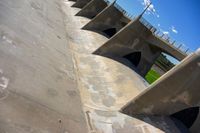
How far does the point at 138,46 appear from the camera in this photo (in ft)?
41.7

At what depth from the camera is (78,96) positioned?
625 cm

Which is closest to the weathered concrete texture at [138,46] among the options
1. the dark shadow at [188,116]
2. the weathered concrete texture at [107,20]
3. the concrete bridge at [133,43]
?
the concrete bridge at [133,43]

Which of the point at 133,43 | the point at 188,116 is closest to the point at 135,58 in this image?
the point at 133,43

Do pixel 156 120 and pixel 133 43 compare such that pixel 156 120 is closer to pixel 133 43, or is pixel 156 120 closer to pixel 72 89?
pixel 72 89

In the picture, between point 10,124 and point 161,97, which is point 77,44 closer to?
point 161,97

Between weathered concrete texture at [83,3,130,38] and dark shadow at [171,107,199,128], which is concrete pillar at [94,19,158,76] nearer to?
weathered concrete texture at [83,3,130,38]

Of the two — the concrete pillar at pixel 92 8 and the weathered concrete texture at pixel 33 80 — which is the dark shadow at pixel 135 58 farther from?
the concrete pillar at pixel 92 8

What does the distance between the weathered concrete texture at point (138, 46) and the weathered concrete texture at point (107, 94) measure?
765mm

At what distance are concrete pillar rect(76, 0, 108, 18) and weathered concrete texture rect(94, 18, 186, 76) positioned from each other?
6.03 m

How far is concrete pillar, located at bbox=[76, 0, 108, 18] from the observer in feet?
57.1

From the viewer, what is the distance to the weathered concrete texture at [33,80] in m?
4.38

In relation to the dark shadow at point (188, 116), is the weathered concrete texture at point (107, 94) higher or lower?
lower

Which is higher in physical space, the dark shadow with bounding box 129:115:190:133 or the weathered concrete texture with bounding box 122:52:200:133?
the weathered concrete texture with bounding box 122:52:200:133

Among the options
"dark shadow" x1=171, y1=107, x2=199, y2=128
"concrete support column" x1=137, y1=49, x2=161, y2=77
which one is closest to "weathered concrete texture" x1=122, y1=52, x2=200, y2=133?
"dark shadow" x1=171, y1=107, x2=199, y2=128
